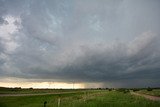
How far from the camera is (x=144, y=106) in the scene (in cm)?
4422

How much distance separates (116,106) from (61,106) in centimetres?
830

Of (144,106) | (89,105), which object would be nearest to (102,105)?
(89,105)

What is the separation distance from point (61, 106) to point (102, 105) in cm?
637

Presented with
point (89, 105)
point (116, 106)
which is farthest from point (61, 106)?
point (116, 106)

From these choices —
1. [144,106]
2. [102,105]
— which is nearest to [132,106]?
[144,106]

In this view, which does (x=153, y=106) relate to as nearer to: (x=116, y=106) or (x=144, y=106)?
(x=144, y=106)

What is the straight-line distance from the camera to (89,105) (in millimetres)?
44781

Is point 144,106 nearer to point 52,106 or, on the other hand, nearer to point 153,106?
point 153,106

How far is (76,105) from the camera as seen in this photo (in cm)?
4438

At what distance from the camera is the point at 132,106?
145ft

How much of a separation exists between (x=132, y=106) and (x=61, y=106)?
10642 mm

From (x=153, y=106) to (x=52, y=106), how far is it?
15312 mm

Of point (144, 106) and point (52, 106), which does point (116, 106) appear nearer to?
point (144, 106)

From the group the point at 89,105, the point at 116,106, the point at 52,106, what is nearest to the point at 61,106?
the point at 52,106
